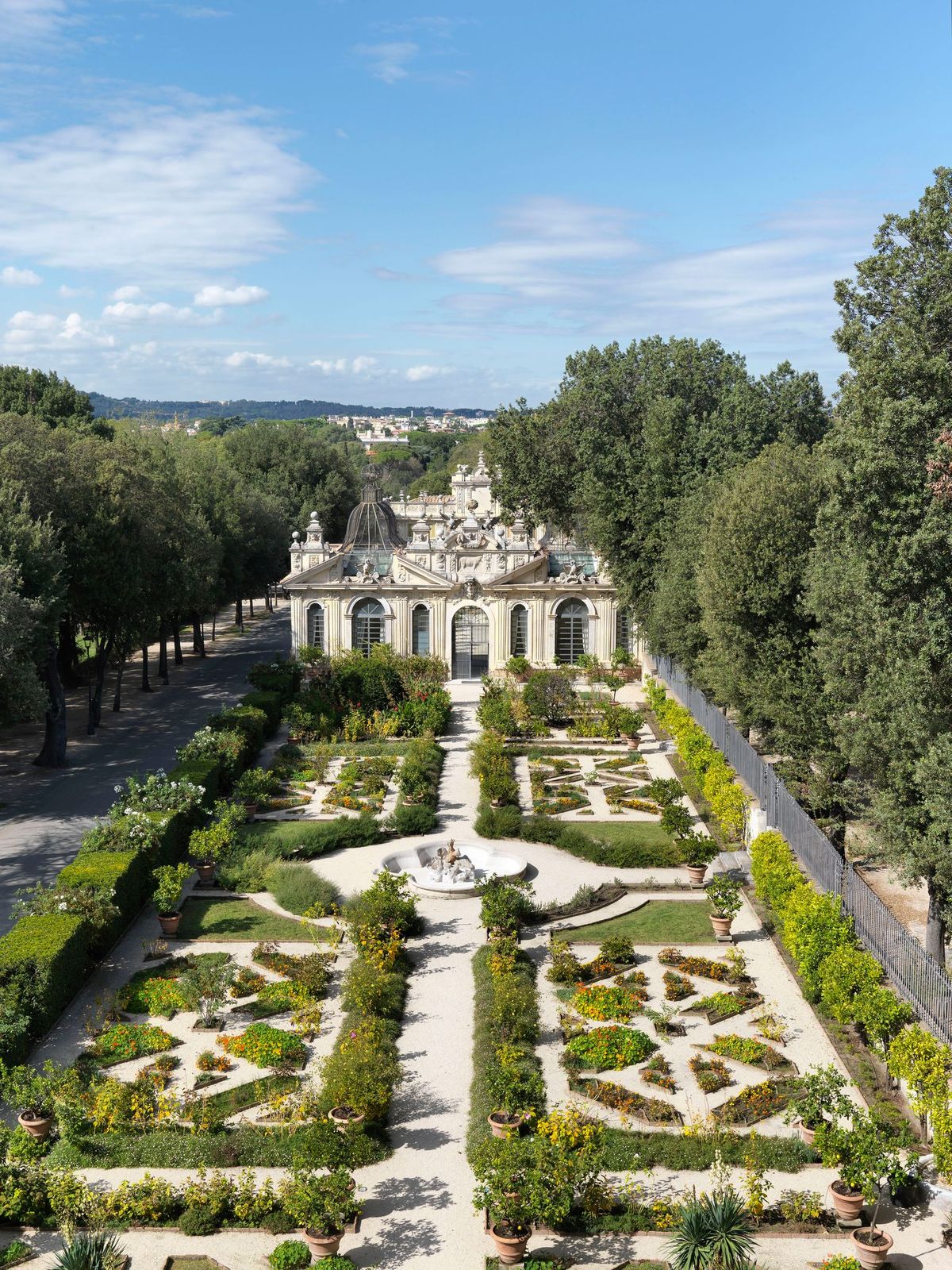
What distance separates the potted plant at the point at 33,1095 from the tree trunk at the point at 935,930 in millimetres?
13781

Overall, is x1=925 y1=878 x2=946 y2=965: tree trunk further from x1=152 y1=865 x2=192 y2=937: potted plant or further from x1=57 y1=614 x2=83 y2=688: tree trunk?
x1=57 y1=614 x2=83 y2=688: tree trunk

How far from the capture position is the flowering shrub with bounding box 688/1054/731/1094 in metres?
16.5

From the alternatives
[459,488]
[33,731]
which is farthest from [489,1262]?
[459,488]

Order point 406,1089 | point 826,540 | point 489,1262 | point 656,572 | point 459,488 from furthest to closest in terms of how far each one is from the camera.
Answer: point 459,488 < point 656,572 < point 826,540 < point 406,1089 < point 489,1262

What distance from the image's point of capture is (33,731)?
40.5 meters

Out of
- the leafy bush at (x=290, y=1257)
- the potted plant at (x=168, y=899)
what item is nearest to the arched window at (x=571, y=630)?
the potted plant at (x=168, y=899)

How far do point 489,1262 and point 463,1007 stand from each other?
21.1 ft

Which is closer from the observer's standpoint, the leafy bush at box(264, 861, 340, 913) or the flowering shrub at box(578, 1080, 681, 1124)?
the flowering shrub at box(578, 1080, 681, 1124)

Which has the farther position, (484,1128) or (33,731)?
(33,731)

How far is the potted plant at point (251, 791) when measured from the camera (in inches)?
1178

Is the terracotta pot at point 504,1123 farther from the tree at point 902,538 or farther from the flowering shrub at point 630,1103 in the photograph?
the tree at point 902,538

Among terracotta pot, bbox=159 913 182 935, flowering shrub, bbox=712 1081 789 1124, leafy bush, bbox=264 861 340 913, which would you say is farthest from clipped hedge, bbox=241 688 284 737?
flowering shrub, bbox=712 1081 789 1124

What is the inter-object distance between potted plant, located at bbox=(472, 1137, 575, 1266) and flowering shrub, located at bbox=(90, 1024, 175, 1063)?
261 inches

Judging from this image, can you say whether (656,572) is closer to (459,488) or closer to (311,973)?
(311,973)
